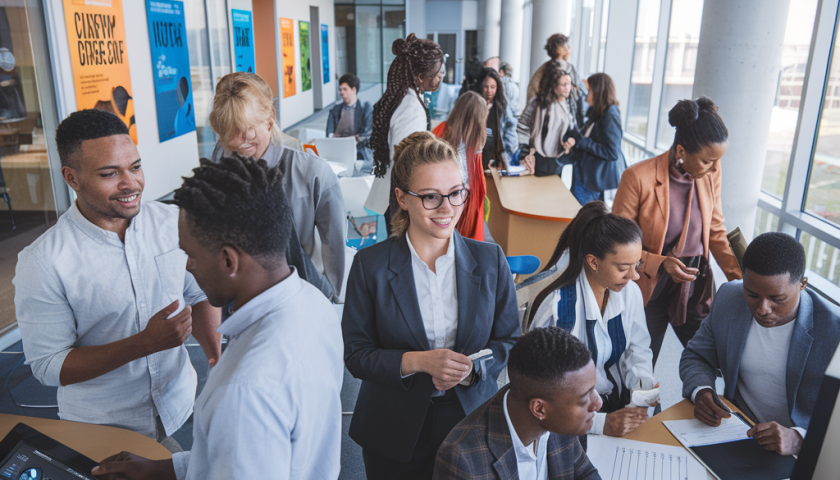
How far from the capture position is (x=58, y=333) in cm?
153

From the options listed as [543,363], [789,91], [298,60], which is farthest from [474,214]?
[298,60]

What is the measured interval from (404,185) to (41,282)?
1027mm

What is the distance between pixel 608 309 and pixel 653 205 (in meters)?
0.68

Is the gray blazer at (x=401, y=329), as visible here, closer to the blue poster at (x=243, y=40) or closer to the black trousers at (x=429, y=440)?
the black trousers at (x=429, y=440)

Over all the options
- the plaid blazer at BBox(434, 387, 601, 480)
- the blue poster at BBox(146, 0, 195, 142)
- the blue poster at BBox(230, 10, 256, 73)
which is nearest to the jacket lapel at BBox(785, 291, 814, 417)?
the plaid blazer at BBox(434, 387, 601, 480)

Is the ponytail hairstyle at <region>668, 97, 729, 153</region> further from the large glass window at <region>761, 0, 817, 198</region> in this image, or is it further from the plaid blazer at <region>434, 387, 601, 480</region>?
the large glass window at <region>761, 0, 817, 198</region>

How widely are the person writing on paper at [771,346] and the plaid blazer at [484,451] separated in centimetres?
62

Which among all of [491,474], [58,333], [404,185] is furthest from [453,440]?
[58,333]

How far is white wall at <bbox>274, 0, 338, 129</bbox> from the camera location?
38.9 ft

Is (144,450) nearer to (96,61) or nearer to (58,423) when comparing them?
(58,423)

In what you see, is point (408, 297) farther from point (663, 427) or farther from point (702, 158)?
point (702, 158)

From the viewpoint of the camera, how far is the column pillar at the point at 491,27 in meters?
19.4

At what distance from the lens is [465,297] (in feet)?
5.54

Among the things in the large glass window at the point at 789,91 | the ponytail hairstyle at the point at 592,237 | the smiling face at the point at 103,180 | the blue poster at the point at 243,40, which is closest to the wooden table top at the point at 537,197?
the large glass window at the point at 789,91
